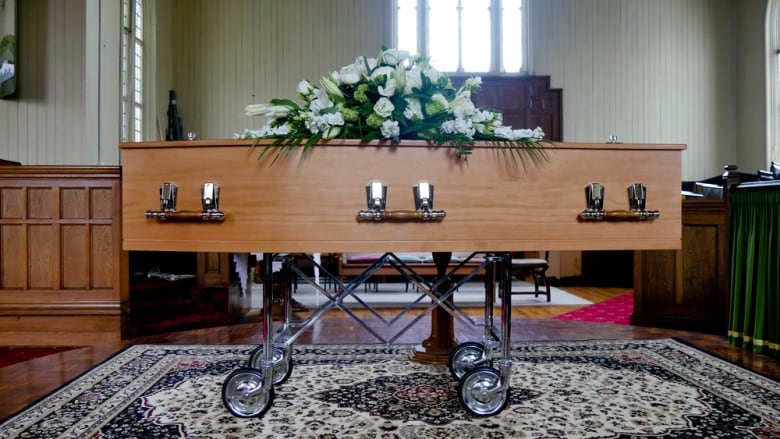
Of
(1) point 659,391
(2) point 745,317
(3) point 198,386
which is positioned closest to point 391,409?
(3) point 198,386

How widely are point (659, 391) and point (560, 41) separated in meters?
7.88

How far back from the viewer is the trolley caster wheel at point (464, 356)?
7.91 ft

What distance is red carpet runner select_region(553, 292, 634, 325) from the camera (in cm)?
498

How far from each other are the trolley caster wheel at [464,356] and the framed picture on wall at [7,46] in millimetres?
4814

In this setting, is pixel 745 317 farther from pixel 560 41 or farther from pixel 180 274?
pixel 560 41

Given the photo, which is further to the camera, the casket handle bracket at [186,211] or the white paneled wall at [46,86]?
the white paneled wall at [46,86]

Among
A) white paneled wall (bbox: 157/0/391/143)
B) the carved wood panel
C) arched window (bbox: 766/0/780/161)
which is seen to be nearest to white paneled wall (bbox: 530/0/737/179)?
the carved wood panel

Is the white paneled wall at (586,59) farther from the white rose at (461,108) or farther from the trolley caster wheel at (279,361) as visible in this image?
the white rose at (461,108)

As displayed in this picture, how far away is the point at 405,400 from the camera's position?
2.32 meters

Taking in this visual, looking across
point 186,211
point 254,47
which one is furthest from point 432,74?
point 254,47

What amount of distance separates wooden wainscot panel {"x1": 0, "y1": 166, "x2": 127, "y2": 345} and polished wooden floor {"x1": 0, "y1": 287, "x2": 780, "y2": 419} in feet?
1.46

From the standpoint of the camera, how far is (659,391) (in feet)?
8.14

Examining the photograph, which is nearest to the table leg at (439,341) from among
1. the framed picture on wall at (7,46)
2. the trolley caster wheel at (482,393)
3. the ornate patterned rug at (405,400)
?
the ornate patterned rug at (405,400)

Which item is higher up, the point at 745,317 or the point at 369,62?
the point at 369,62
